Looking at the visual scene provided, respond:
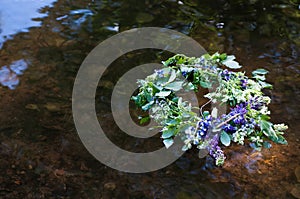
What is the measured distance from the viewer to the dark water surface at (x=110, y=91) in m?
1.65

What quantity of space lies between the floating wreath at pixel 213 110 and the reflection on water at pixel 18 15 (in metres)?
1.42

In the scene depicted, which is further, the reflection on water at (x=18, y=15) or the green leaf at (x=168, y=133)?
the reflection on water at (x=18, y=15)

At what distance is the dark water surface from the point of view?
165 cm

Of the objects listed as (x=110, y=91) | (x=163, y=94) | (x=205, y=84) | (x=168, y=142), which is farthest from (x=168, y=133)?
(x=110, y=91)

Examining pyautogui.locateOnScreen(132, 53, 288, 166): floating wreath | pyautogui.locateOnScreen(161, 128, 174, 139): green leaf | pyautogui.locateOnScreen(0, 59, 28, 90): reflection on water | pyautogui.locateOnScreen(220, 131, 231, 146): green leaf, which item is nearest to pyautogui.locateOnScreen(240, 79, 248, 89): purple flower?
pyautogui.locateOnScreen(132, 53, 288, 166): floating wreath

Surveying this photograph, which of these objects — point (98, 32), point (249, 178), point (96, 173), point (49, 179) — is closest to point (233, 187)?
point (249, 178)

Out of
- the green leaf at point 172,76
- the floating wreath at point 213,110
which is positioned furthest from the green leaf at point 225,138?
the green leaf at point 172,76

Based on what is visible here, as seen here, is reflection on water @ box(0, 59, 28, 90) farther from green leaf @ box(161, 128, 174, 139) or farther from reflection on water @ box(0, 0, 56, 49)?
A: green leaf @ box(161, 128, 174, 139)

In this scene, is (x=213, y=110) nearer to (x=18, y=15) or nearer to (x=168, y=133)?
(x=168, y=133)

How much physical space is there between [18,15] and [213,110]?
6.22ft

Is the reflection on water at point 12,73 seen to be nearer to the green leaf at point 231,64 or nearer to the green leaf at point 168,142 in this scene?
the green leaf at point 168,142

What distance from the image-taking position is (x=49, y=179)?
5.43 ft

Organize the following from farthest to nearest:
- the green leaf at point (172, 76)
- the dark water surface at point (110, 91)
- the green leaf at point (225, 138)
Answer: the dark water surface at point (110, 91)
the green leaf at point (172, 76)
the green leaf at point (225, 138)

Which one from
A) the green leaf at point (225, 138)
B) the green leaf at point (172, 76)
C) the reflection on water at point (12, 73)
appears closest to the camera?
the green leaf at point (225, 138)
